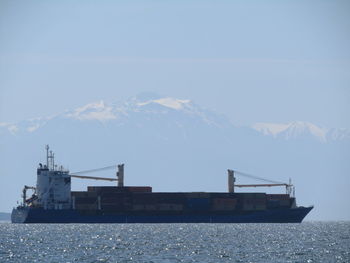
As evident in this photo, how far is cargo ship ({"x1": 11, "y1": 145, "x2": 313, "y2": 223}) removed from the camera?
150 m

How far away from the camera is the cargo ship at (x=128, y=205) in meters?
150

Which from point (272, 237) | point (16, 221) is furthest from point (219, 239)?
point (16, 221)

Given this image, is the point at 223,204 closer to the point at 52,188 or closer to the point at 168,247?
the point at 52,188

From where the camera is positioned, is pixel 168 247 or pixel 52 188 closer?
pixel 168 247

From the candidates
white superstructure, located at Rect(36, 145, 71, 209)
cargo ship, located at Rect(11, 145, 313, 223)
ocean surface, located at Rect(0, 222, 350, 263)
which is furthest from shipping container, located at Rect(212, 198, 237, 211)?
ocean surface, located at Rect(0, 222, 350, 263)

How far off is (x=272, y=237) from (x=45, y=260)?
4002cm

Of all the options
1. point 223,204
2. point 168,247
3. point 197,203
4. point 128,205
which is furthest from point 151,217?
point 168,247

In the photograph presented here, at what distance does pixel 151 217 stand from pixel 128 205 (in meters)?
4.27

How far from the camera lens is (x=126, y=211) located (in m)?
154

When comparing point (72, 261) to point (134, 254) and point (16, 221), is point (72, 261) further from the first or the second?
point (16, 221)

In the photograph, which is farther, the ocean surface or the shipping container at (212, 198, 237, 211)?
the shipping container at (212, 198, 237, 211)

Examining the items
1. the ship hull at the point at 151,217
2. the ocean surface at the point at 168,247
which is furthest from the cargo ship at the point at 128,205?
the ocean surface at the point at 168,247

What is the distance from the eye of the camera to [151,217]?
156 metres

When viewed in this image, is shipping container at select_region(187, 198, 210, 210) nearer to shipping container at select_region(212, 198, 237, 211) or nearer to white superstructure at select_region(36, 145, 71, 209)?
shipping container at select_region(212, 198, 237, 211)
